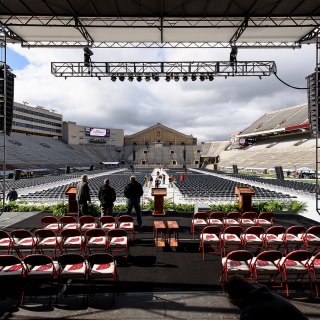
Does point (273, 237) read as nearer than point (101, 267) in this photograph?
No

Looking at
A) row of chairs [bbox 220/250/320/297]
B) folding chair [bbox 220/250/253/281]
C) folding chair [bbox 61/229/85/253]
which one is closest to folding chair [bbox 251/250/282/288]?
row of chairs [bbox 220/250/320/297]

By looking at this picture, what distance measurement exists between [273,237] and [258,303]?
551 cm

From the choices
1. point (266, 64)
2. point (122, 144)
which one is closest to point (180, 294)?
point (266, 64)

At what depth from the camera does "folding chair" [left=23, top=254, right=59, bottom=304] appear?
15.9ft

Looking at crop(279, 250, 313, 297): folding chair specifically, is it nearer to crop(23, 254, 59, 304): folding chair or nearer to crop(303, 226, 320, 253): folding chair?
crop(303, 226, 320, 253): folding chair

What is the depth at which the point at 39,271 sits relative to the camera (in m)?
5.11

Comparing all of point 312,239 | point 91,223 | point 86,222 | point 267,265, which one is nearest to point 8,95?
point 86,222

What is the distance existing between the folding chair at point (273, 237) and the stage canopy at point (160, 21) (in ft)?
26.0

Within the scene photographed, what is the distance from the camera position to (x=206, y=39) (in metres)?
12.7

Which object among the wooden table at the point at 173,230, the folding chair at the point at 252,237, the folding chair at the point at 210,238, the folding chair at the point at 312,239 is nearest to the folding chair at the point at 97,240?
the wooden table at the point at 173,230

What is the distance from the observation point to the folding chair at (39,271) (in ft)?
15.9

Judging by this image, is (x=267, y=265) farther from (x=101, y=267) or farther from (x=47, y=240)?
(x=47, y=240)

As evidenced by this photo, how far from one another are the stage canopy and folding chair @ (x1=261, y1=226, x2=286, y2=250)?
7.92 metres

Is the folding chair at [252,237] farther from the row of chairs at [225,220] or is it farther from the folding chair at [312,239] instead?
the row of chairs at [225,220]
